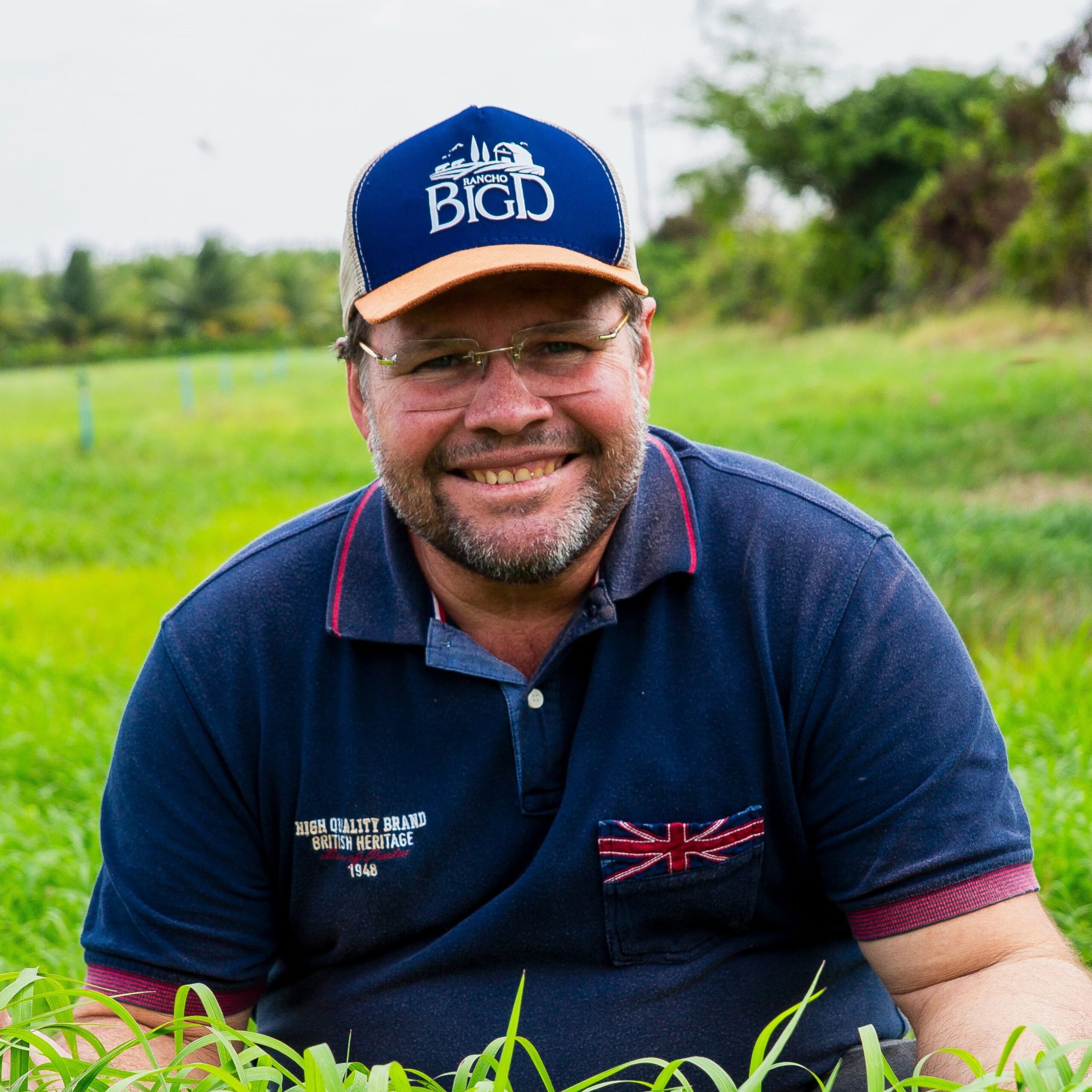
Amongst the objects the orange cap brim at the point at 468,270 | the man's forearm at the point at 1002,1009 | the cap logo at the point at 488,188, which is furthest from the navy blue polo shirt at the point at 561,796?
the cap logo at the point at 488,188

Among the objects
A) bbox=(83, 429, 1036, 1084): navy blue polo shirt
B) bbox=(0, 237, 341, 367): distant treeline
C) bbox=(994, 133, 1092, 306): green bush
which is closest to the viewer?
bbox=(83, 429, 1036, 1084): navy blue polo shirt

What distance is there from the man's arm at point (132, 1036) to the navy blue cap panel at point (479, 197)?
3.45 ft

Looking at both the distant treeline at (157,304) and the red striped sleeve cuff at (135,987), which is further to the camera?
the distant treeline at (157,304)

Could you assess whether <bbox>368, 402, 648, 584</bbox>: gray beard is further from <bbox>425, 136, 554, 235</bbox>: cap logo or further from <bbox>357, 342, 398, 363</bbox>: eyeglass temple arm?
<bbox>425, 136, 554, 235</bbox>: cap logo

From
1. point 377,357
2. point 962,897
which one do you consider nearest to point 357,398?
point 377,357

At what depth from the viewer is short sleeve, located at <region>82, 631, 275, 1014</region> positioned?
5.69 ft

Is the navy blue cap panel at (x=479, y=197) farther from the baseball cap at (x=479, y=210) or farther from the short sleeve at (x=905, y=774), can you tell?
the short sleeve at (x=905, y=774)

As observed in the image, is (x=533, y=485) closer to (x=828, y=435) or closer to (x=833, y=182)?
(x=828, y=435)

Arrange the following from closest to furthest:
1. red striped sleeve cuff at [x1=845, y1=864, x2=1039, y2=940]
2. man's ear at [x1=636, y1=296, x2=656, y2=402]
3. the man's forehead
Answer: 1. red striped sleeve cuff at [x1=845, y1=864, x2=1039, y2=940]
2. the man's forehead
3. man's ear at [x1=636, y1=296, x2=656, y2=402]

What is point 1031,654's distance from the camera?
3.91 metres

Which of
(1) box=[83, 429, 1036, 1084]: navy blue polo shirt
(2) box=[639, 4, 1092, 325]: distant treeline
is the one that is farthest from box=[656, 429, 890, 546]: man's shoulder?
(2) box=[639, 4, 1092, 325]: distant treeline

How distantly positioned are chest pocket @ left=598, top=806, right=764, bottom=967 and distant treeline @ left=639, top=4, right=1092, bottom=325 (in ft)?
27.3

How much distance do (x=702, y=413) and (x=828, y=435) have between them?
2067 mm

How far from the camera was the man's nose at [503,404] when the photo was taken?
5.86ft
